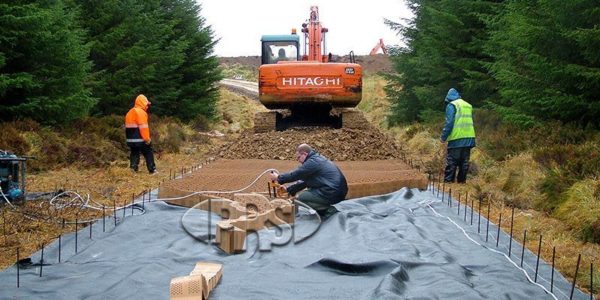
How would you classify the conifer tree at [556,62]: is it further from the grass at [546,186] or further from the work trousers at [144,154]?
the work trousers at [144,154]

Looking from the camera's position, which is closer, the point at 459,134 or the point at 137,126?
the point at 459,134

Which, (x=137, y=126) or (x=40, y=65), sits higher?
(x=40, y=65)

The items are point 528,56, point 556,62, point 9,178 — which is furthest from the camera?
point 528,56

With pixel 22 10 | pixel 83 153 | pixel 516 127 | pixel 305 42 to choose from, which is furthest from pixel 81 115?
pixel 516 127

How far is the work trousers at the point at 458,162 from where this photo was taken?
10523 mm

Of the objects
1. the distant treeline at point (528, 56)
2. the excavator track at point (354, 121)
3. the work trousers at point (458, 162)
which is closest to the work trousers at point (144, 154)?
the work trousers at point (458, 162)

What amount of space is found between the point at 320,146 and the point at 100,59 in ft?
20.9

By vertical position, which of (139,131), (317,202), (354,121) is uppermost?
(354,121)

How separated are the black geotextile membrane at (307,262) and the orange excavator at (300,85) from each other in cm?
813

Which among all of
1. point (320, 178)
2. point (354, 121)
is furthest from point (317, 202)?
point (354, 121)

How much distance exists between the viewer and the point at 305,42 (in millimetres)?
18125

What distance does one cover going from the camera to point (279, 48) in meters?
17.5

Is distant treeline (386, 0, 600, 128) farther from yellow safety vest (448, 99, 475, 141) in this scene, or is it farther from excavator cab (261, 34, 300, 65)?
excavator cab (261, 34, 300, 65)

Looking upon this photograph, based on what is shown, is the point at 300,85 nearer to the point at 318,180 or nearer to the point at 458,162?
the point at 458,162
